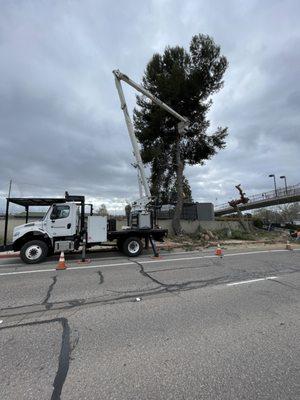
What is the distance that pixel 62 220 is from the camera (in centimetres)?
1291

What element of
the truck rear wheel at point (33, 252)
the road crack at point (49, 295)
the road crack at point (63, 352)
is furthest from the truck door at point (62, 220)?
the road crack at point (63, 352)

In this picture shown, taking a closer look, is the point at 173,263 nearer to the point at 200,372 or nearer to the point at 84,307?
the point at 84,307

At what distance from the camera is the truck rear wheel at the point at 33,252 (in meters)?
11.8

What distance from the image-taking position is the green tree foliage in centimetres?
2531

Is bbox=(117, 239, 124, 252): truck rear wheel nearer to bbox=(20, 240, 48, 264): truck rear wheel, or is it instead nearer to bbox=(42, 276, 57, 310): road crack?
bbox=(20, 240, 48, 264): truck rear wheel

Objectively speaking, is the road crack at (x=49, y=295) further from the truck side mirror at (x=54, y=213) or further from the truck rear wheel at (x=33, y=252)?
the truck side mirror at (x=54, y=213)

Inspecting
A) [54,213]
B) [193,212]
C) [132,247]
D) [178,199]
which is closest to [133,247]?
[132,247]

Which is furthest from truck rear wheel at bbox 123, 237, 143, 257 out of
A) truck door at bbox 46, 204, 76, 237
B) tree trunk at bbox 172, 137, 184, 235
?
tree trunk at bbox 172, 137, 184, 235

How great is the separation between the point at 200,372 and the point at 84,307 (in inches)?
121

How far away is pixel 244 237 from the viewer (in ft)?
81.3

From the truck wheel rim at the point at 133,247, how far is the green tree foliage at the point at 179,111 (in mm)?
11012

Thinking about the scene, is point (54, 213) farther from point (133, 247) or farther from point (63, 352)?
point (63, 352)

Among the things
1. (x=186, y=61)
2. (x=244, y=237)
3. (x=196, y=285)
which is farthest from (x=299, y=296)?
(x=186, y=61)

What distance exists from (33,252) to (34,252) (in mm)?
38
